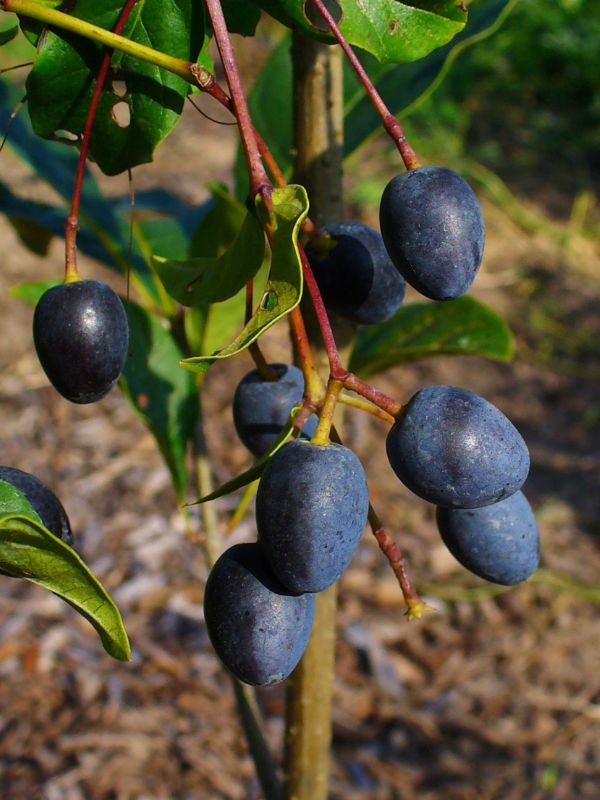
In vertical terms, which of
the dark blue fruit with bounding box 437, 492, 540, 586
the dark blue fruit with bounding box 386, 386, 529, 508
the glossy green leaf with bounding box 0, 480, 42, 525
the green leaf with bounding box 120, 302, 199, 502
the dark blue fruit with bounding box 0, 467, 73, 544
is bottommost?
the green leaf with bounding box 120, 302, 199, 502

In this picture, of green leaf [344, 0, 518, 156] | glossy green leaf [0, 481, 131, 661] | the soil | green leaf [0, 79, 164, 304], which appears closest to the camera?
glossy green leaf [0, 481, 131, 661]

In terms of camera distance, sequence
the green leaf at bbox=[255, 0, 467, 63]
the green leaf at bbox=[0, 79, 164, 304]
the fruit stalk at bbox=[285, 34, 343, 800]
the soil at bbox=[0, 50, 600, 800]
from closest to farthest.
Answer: the green leaf at bbox=[255, 0, 467, 63] → the fruit stalk at bbox=[285, 34, 343, 800] → the green leaf at bbox=[0, 79, 164, 304] → the soil at bbox=[0, 50, 600, 800]

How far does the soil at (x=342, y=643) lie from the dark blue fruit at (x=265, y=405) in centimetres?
122

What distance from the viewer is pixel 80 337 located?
68 cm

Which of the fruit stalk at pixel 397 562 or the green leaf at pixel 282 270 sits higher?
the green leaf at pixel 282 270

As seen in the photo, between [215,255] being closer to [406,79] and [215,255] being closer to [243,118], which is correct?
[406,79]

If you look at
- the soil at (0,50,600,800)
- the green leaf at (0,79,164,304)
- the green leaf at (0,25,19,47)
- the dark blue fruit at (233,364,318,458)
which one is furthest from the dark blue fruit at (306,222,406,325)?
the soil at (0,50,600,800)

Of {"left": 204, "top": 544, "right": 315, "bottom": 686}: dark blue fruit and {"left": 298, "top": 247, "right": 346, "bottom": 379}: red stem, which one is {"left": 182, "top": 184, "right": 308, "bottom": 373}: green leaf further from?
{"left": 204, "top": 544, "right": 315, "bottom": 686}: dark blue fruit

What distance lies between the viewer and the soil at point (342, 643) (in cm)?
185

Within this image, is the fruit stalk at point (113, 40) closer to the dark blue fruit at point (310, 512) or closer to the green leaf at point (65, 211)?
the dark blue fruit at point (310, 512)

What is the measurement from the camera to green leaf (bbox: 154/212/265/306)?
657 mm

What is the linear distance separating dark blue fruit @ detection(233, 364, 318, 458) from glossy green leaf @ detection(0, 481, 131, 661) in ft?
0.66

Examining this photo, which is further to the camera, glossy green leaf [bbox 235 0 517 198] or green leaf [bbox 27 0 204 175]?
glossy green leaf [bbox 235 0 517 198]

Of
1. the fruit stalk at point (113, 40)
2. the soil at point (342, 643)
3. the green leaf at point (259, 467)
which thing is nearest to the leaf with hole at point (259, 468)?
the green leaf at point (259, 467)
